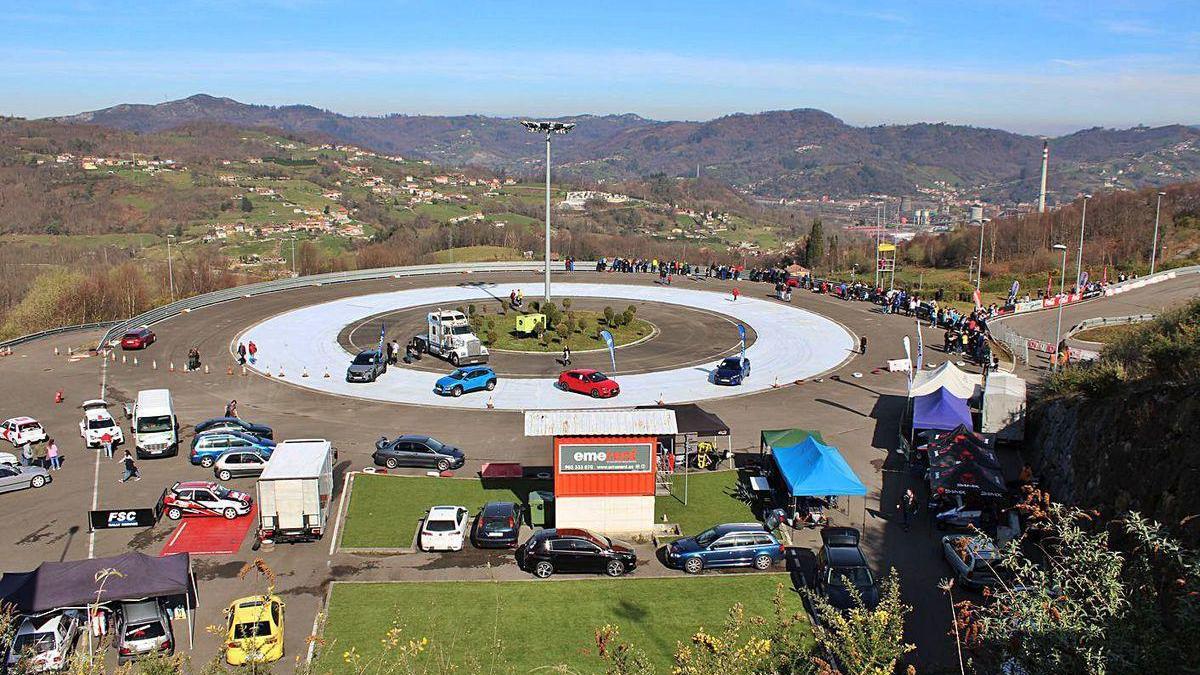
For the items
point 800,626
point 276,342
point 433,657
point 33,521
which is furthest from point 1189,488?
point 276,342

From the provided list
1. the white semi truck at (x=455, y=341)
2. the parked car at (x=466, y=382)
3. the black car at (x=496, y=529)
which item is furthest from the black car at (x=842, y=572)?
the white semi truck at (x=455, y=341)

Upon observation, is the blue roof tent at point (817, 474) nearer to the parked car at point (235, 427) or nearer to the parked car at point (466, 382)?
the parked car at point (466, 382)

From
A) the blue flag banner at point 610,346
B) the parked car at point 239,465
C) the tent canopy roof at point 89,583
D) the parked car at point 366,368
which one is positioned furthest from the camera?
the blue flag banner at point 610,346

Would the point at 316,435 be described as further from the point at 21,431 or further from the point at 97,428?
the point at 21,431

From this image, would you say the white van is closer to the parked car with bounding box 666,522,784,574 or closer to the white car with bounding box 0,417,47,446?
the white car with bounding box 0,417,47,446

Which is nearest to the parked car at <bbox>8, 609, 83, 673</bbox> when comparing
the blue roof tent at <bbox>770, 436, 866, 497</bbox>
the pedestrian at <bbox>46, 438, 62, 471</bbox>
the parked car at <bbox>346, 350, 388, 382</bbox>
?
the pedestrian at <bbox>46, 438, 62, 471</bbox>

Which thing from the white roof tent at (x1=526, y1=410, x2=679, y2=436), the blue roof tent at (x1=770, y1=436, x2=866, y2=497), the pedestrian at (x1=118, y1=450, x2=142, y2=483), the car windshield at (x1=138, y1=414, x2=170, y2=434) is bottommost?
the pedestrian at (x1=118, y1=450, x2=142, y2=483)
